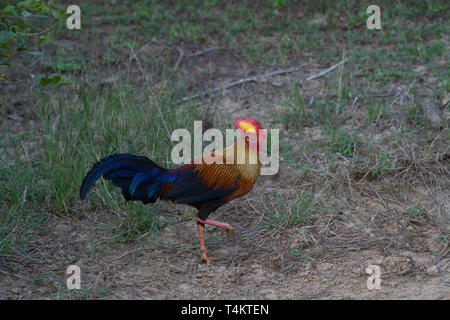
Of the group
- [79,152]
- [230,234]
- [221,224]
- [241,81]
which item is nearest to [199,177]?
[221,224]

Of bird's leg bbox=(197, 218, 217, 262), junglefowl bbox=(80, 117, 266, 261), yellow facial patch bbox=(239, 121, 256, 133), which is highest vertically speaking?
yellow facial patch bbox=(239, 121, 256, 133)

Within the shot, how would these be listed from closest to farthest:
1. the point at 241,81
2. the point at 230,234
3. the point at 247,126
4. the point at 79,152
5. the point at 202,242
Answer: the point at 247,126
the point at 202,242
the point at 230,234
the point at 79,152
the point at 241,81

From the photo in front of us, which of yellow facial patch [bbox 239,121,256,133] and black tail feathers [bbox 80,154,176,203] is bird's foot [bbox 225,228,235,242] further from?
yellow facial patch [bbox 239,121,256,133]

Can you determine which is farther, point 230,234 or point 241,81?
point 241,81

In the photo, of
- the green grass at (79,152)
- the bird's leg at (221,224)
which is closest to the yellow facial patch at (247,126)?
the bird's leg at (221,224)

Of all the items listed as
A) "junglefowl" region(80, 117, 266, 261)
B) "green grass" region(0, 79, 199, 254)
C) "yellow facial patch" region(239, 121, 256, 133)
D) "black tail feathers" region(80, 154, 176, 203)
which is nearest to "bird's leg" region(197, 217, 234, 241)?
"junglefowl" region(80, 117, 266, 261)

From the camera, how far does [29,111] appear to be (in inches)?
247

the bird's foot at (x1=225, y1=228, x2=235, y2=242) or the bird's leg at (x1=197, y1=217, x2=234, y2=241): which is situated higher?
the bird's leg at (x1=197, y1=217, x2=234, y2=241)

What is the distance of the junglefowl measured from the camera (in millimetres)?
3834

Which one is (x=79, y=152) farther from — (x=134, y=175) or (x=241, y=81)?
(x=241, y=81)

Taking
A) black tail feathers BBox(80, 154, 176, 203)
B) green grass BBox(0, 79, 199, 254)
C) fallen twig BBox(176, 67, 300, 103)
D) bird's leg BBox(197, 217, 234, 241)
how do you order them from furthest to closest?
1. fallen twig BBox(176, 67, 300, 103)
2. green grass BBox(0, 79, 199, 254)
3. bird's leg BBox(197, 217, 234, 241)
4. black tail feathers BBox(80, 154, 176, 203)

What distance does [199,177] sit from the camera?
3924mm

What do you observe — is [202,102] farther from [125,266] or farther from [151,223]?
[125,266]

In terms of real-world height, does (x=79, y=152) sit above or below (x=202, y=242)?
above
